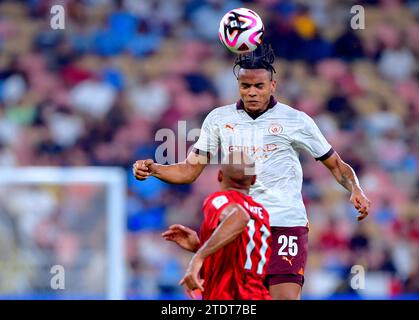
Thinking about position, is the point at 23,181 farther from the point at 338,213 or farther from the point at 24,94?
the point at 338,213

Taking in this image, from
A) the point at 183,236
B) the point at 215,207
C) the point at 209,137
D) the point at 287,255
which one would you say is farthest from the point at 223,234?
the point at 209,137

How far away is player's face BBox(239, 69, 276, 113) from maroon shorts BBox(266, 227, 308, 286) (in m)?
0.89

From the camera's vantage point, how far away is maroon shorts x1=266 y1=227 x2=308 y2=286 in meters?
7.26

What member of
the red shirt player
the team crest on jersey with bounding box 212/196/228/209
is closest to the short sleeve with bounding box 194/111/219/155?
the red shirt player

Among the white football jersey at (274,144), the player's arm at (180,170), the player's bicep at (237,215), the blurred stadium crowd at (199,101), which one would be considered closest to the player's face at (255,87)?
the white football jersey at (274,144)

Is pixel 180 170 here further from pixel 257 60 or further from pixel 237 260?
pixel 237 260

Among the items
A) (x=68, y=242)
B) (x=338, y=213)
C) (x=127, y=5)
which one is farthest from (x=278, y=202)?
(x=127, y=5)

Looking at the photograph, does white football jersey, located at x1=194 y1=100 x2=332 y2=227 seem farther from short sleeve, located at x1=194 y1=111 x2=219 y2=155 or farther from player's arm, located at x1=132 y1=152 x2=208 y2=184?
player's arm, located at x1=132 y1=152 x2=208 y2=184

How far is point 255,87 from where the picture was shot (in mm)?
7215

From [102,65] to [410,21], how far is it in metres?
4.88

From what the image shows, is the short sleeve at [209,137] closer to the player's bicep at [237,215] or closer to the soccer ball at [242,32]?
the soccer ball at [242,32]

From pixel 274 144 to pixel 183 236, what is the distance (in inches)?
47.8

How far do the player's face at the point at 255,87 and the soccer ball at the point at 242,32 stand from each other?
0.77 ft
